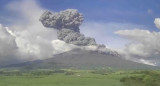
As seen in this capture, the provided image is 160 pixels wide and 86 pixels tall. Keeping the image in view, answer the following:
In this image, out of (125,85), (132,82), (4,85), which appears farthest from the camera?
(132,82)

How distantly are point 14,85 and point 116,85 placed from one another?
30690mm

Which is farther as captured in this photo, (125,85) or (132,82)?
(132,82)

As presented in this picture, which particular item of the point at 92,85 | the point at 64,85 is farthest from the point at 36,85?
the point at 92,85

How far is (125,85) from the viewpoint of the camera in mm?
90750

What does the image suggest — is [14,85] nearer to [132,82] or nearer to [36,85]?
[36,85]

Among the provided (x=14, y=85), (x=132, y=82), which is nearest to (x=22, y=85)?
(x=14, y=85)


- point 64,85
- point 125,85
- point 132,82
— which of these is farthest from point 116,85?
point 64,85

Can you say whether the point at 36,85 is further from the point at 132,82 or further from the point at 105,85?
the point at 132,82

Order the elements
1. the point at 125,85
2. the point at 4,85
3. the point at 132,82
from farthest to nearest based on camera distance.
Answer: the point at 132,82 → the point at 125,85 → the point at 4,85

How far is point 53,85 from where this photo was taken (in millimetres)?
87562

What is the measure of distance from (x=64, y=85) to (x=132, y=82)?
23.8 meters

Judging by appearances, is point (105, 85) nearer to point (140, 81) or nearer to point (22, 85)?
point (140, 81)

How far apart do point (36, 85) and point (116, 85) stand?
957 inches

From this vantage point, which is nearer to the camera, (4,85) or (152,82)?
(4,85)
